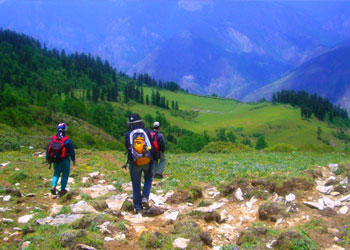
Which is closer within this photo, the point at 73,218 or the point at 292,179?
the point at 73,218

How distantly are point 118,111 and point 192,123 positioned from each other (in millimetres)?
48845

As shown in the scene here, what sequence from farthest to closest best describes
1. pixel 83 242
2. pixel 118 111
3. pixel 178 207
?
pixel 118 111 < pixel 178 207 < pixel 83 242

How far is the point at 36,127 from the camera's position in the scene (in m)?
57.6

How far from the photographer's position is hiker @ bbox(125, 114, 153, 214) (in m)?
9.31

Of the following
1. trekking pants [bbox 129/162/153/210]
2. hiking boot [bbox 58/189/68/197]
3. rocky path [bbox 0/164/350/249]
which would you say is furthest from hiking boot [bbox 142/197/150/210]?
hiking boot [bbox 58/189/68/197]

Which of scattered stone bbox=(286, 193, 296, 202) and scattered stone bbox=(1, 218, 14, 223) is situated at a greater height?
scattered stone bbox=(286, 193, 296, 202)

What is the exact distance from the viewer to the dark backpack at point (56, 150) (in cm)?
1194

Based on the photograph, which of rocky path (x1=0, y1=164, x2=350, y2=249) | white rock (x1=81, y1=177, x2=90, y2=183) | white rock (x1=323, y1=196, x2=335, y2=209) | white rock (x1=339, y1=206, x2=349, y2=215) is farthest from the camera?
white rock (x1=81, y1=177, x2=90, y2=183)

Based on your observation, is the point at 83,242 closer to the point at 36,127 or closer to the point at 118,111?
the point at 36,127

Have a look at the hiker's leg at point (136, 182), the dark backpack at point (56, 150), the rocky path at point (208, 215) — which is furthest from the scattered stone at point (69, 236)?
the dark backpack at point (56, 150)

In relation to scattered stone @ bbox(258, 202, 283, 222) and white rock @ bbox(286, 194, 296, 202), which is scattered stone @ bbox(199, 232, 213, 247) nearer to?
scattered stone @ bbox(258, 202, 283, 222)

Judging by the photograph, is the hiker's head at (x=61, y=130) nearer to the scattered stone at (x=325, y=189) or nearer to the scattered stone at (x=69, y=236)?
the scattered stone at (x=69, y=236)

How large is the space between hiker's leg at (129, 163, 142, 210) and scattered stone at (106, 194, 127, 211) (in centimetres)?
66

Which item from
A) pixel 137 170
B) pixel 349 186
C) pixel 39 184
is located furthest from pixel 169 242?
pixel 39 184
